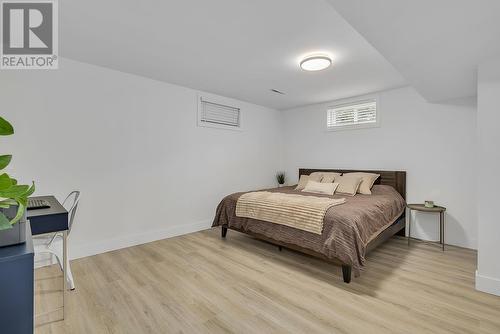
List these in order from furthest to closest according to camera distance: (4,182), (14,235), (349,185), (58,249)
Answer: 1. (349,185)
2. (58,249)
3. (14,235)
4. (4,182)

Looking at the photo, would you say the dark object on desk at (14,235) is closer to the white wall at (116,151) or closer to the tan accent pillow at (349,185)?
the white wall at (116,151)

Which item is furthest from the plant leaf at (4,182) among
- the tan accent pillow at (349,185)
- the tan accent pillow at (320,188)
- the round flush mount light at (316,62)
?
the tan accent pillow at (349,185)

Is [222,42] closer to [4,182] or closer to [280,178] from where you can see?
[4,182]

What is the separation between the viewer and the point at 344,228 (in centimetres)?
230

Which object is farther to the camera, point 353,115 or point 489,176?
point 353,115

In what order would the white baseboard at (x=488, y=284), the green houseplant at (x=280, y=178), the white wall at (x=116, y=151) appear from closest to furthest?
the white baseboard at (x=488, y=284) → the white wall at (x=116, y=151) → the green houseplant at (x=280, y=178)

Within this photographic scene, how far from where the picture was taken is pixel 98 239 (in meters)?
3.03

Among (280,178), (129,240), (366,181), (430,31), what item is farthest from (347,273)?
(280,178)

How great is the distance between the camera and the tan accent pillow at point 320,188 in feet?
12.2

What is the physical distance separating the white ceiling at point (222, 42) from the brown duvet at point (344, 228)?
1.68 metres

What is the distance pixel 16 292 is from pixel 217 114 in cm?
383

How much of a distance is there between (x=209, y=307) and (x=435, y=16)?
2.57 metres

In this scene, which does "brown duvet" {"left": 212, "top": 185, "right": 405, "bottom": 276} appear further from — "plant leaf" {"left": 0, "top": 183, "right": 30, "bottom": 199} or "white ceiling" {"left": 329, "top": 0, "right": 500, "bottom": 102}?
"plant leaf" {"left": 0, "top": 183, "right": 30, "bottom": 199}

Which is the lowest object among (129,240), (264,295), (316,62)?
(264,295)
